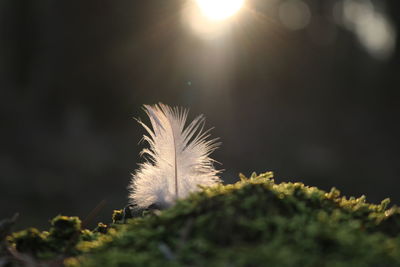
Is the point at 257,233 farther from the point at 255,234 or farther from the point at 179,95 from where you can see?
the point at 179,95

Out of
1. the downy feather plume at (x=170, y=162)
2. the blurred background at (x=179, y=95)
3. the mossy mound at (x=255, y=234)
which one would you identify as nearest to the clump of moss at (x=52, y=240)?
the mossy mound at (x=255, y=234)

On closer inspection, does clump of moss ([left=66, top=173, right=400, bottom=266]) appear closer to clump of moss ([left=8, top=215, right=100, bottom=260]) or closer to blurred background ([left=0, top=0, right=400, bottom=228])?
clump of moss ([left=8, top=215, right=100, bottom=260])

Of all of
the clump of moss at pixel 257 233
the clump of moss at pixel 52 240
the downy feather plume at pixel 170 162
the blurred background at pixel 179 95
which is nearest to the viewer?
the clump of moss at pixel 257 233

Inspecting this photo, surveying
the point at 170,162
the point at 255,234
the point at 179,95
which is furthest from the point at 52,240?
the point at 179,95

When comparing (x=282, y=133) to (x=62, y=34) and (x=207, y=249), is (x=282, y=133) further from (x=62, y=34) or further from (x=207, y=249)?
(x=207, y=249)

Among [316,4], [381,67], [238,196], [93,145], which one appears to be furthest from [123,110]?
[238,196]

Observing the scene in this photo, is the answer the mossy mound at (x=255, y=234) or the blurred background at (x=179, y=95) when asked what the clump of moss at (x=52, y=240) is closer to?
the mossy mound at (x=255, y=234)
